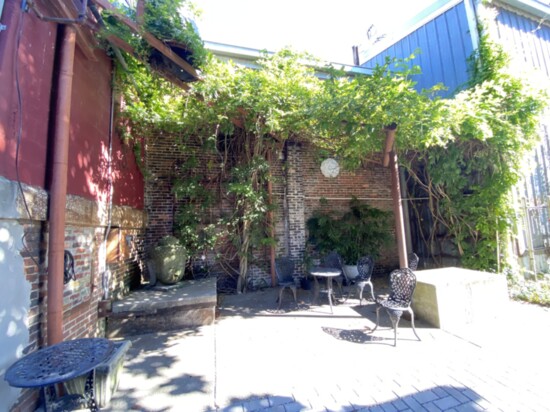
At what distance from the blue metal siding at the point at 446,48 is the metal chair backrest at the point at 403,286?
16.7 ft

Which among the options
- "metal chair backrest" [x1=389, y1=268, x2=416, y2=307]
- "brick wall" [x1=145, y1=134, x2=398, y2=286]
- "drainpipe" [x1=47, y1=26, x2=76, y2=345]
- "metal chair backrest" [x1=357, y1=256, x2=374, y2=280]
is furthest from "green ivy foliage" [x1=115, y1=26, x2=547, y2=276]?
"metal chair backrest" [x1=389, y1=268, x2=416, y2=307]

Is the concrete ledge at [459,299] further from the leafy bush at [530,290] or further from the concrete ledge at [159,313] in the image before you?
the concrete ledge at [159,313]

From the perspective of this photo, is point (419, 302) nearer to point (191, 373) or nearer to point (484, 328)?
point (484, 328)

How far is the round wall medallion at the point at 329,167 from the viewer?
24.5ft

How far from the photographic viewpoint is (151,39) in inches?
131

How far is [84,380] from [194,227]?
3778 millimetres

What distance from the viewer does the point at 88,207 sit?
3344 millimetres

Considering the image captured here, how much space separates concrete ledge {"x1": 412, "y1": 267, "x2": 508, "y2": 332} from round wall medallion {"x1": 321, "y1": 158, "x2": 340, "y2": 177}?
12.6 ft

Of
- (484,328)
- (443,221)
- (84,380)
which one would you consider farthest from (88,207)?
(443,221)

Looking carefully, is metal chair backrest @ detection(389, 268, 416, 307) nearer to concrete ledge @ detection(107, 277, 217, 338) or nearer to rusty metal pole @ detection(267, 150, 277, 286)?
concrete ledge @ detection(107, 277, 217, 338)

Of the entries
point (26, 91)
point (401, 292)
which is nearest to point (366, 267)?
point (401, 292)

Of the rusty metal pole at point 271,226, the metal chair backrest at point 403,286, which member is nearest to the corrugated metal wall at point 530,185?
the metal chair backrest at point 403,286

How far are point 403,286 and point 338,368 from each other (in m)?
1.62

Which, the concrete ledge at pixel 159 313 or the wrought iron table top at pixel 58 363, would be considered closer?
the wrought iron table top at pixel 58 363
